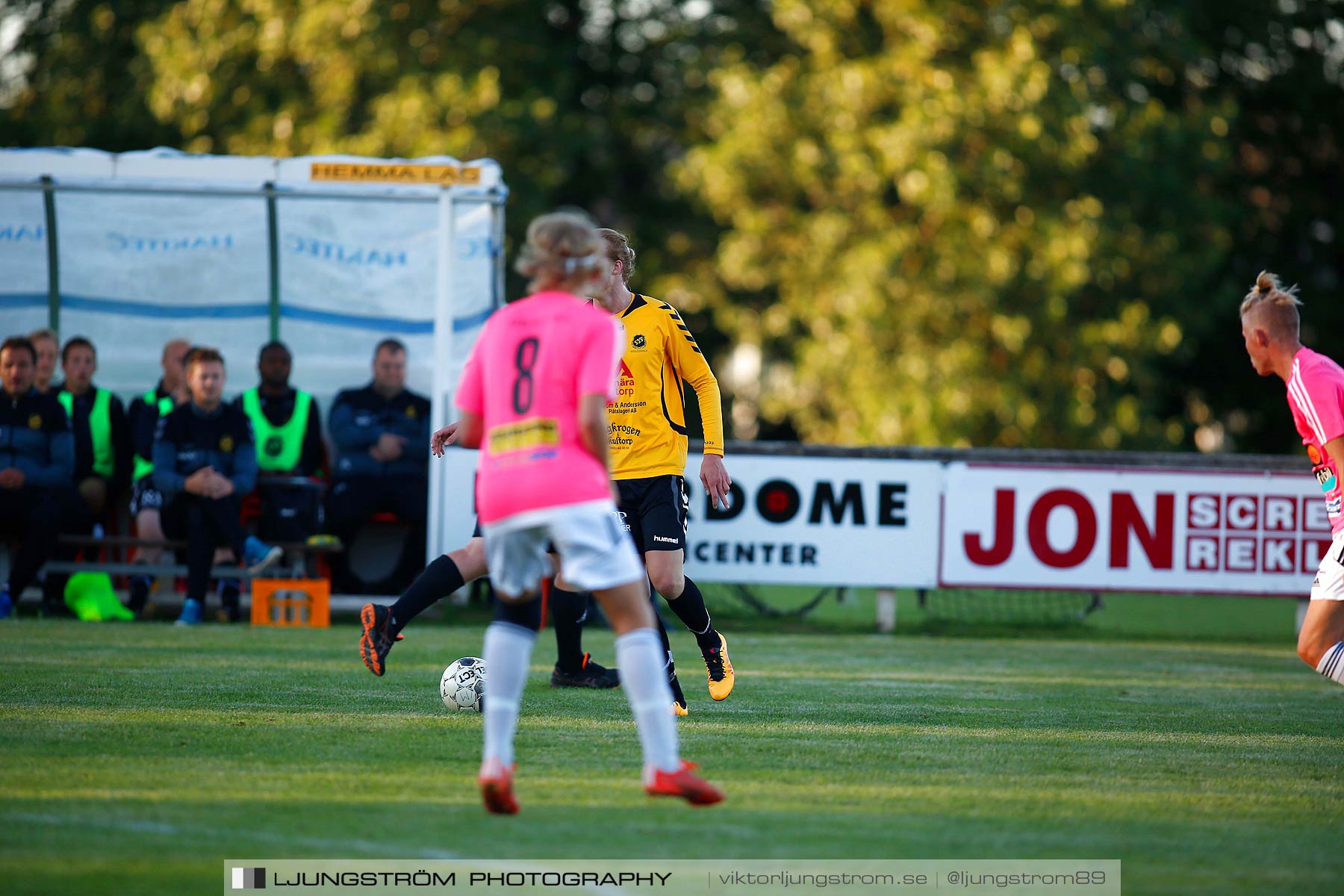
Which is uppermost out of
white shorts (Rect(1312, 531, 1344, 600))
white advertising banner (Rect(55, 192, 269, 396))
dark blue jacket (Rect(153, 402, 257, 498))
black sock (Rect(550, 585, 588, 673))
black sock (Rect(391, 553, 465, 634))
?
white advertising banner (Rect(55, 192, 269, 396))

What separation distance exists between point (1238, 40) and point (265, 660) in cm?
2379

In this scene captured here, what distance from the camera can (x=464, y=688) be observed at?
757cm

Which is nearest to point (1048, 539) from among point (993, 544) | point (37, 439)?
point (993, 544)

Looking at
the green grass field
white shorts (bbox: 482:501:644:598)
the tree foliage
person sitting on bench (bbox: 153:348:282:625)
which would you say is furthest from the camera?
the tree foliage

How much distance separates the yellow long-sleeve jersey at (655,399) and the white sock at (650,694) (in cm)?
265

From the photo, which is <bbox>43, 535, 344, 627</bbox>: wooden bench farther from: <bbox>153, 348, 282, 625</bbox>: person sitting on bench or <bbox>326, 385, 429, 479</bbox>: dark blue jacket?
<bbox>326, 385, 429, 479</bbox>: dark blue jacket

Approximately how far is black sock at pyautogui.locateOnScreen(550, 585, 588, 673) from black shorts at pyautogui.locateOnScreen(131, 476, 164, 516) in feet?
18.2

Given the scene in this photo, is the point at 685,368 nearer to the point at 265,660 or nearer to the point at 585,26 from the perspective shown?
the point at 265,660

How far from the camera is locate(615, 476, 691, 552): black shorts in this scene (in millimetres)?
7598

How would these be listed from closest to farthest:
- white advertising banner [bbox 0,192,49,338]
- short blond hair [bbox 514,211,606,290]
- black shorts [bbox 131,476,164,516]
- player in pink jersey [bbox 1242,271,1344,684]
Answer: short blond hair [bbox 514,211,606,290], player in pink jersey [bbox 1242,271,1344,684], black shorts [bbox 131,476,164,516], white advertising banner [bbox 0,192,49,338]

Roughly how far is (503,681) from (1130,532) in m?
9.71

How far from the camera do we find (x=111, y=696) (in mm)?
7648

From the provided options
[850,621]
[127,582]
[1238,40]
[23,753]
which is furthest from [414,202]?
[1238,40]

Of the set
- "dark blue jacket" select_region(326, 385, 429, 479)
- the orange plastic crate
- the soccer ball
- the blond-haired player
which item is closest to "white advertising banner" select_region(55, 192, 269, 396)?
"dark blue jacket" select_region(326, 385, 429, 479)
